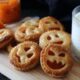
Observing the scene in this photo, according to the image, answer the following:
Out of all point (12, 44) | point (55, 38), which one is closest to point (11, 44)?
point (12, 44)

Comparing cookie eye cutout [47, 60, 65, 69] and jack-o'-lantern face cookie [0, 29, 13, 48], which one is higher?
jack-o'-lantern face cookie [0, 29, 13, 48]

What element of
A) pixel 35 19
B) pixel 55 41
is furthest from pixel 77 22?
pixel 35 19

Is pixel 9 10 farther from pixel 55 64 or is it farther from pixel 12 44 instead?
pixel 55 64

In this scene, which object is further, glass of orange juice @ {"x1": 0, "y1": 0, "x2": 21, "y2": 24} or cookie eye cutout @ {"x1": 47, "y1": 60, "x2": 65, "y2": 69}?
glass of orange juice @ {"x1": 0, "y1": 0, "x2": 21, "y2": 24}

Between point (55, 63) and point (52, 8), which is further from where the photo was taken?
point (52, 8)

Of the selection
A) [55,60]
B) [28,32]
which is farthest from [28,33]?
[55,60]

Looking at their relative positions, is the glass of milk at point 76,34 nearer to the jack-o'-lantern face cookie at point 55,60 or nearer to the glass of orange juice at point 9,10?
the jack-o'-lantern face cookie at point 55,60

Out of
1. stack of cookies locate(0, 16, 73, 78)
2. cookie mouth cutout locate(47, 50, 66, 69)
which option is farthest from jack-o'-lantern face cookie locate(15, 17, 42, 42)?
cookie mouth cutout locate(47, 50, 66, 69)

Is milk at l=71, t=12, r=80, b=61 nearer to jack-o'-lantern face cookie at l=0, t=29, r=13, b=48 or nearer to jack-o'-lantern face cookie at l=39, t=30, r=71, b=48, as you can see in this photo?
jack-o'-lantern face cookie at l=39, t=30, r=71, b=48

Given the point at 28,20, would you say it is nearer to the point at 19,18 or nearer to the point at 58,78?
the point at 19,18
